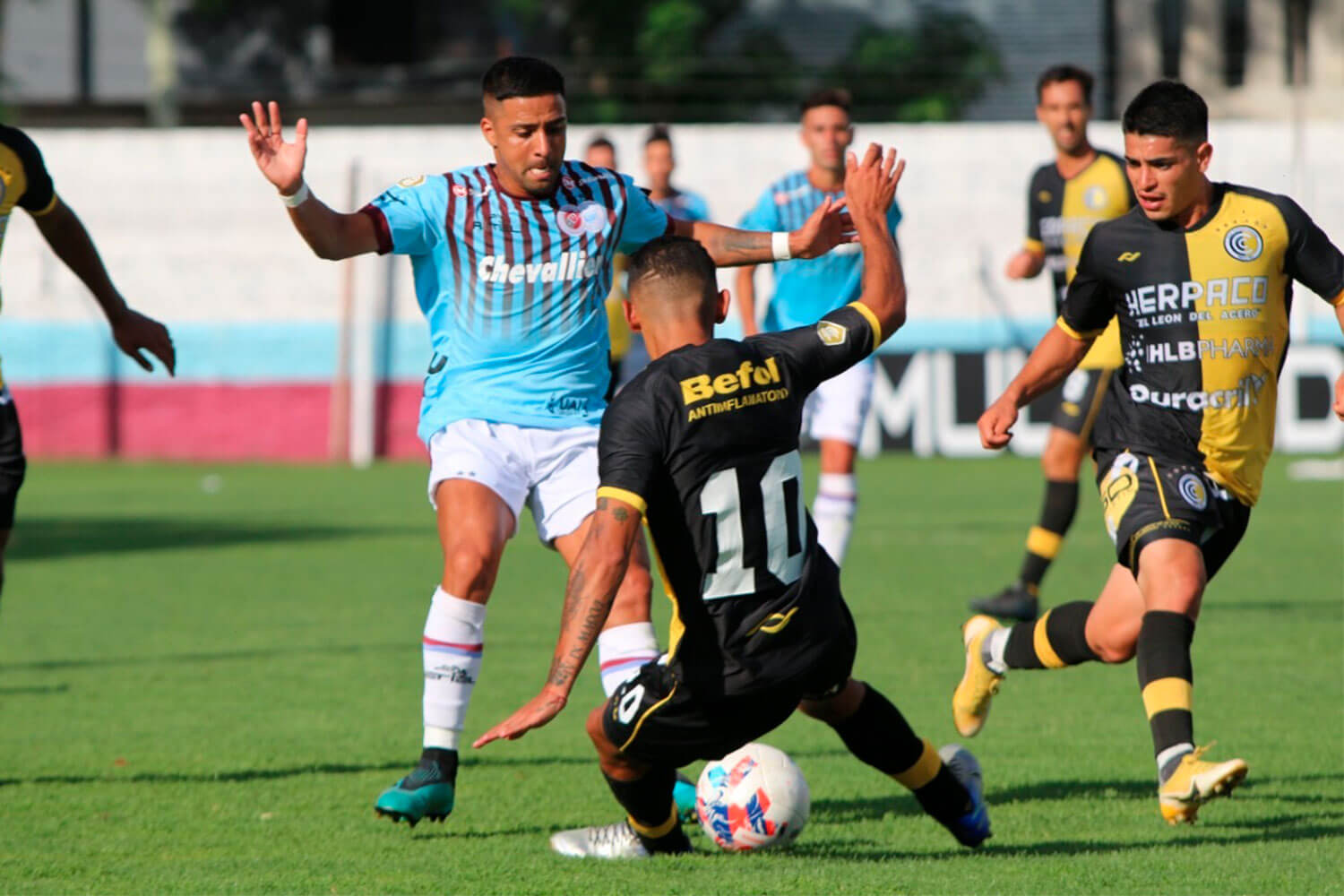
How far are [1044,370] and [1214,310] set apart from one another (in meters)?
0.54

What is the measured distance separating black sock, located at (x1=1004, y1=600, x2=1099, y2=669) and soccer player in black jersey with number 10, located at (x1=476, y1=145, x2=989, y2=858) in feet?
4.23

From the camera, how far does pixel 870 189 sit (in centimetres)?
535

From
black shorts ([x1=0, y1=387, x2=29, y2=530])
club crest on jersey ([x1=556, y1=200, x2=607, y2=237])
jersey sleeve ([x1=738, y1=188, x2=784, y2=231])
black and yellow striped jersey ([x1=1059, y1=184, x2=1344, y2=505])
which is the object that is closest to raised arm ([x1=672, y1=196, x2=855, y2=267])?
club crest on jersey ([x1=556, y1=200, x2=607, y2=237])

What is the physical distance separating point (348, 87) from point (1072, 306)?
1146 inches

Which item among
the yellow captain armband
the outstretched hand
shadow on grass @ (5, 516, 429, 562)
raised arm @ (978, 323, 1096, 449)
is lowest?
shadow on grass @ (5, 516, 429, 562)

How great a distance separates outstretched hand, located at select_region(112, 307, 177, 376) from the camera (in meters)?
6.52

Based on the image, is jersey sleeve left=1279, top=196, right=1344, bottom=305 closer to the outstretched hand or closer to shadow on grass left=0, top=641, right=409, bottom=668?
the outstretched hand

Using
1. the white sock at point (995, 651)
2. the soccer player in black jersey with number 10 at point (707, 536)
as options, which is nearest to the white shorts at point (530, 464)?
the soccer player in black jersey with number 10 at point (707, 536)

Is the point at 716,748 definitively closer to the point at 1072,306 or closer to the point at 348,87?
the point at 1072,306

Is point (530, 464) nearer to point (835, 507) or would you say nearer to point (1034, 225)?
point (835, 507)

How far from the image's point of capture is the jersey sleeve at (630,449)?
4793mm

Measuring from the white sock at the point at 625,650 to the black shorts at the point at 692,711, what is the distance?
2.81 feet

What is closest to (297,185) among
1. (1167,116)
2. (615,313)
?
(1167,116)

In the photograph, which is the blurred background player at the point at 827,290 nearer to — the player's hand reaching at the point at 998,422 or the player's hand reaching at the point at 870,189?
the player's hand reaching at the point at 998,422
